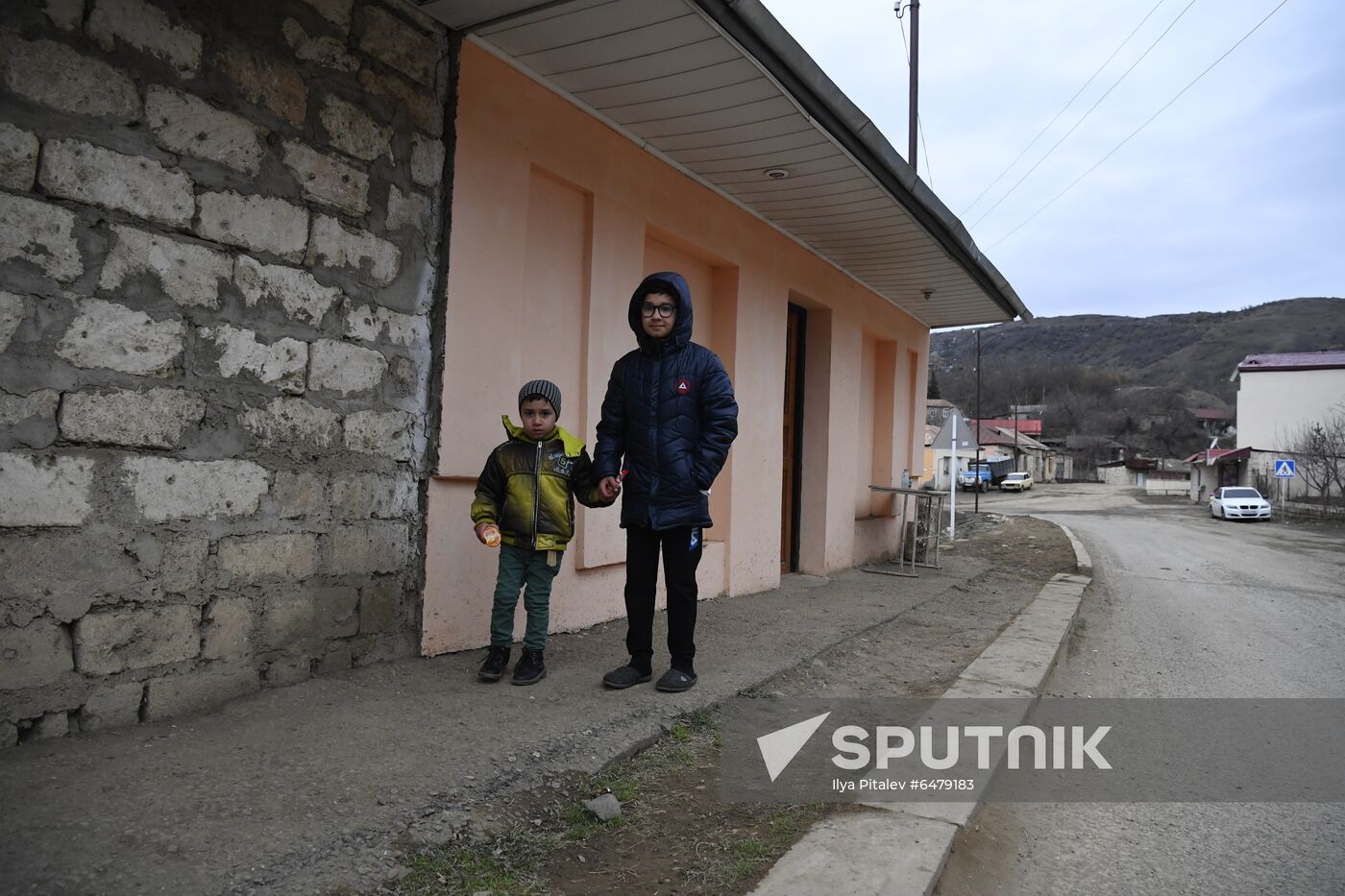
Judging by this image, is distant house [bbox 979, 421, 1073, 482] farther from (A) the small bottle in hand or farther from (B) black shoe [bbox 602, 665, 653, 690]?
(A) the small bottle in hand

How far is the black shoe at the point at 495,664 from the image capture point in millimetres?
3504

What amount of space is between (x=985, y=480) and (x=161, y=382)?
58.9 m

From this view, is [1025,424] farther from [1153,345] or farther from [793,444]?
[793,444]

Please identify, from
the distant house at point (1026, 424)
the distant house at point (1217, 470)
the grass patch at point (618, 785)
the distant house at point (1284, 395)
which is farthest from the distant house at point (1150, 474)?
the grass patch at point (618, 785)

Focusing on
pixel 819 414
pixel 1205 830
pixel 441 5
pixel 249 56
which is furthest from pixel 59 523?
pixel 819 414

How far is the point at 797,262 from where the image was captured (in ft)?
24.5

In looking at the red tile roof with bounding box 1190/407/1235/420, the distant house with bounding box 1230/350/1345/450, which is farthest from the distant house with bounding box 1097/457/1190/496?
the red tile roof with bounding box 1190/407/1235/420

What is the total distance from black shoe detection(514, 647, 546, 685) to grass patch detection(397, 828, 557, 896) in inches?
46.1

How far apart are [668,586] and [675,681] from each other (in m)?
0.44

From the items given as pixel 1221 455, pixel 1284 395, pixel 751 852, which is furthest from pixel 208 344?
pixel 1284 395

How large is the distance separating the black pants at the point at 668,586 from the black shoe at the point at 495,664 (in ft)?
1.89

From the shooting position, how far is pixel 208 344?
2.94 metres

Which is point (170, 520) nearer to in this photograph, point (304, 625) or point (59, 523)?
point (59, 523)

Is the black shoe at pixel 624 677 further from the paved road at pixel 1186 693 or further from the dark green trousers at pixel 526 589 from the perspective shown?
the paved road at pixel 1186 693
